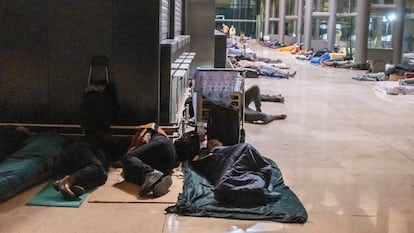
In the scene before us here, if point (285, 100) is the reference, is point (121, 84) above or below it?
above

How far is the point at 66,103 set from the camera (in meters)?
5.62

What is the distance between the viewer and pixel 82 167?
4438mm

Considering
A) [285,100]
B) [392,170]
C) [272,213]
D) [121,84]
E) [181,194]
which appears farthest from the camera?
[285,100]

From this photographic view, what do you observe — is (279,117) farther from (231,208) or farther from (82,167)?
(231,208)

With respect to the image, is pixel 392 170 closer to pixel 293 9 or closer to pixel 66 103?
pixel 66 103

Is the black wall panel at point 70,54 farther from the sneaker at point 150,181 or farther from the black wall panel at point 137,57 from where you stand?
the sneaker at point 150,181

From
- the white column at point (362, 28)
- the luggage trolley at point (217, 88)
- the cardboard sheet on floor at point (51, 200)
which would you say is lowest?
the cardboard sheet on floor at point (51, 200)

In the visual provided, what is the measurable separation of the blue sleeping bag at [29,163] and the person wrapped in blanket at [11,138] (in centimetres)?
12

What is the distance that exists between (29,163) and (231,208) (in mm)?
1720

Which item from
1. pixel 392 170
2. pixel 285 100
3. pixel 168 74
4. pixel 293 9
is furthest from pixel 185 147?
pixel 293 9

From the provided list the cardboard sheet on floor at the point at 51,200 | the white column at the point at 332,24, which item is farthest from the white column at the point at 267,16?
the cardboard sheet on floor at the point at 51,200

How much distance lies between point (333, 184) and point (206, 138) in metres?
1.50

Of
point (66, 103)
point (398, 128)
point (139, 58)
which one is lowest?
point (398, 128)

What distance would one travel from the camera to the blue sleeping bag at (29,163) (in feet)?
13.5
